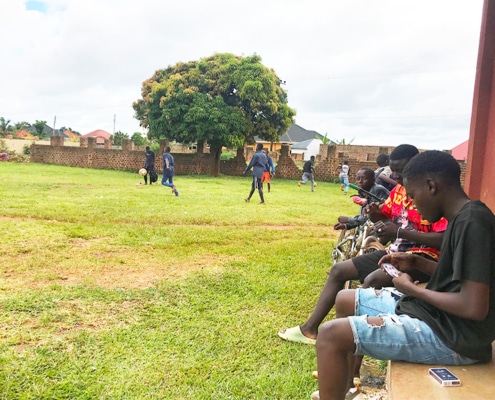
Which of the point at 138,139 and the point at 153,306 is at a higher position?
the point at 138,139

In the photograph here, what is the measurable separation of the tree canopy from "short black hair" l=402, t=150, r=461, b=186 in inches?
754

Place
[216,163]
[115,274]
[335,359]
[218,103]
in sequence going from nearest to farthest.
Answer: [335,359] < [115,274] < [218,103] < [216,163]

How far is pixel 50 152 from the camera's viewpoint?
92.5 feet

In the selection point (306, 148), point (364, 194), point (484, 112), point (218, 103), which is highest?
point (218, 103)

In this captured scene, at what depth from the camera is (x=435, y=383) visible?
1761mm

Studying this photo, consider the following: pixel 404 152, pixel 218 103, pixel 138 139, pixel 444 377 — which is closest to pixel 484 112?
pixel 404 152

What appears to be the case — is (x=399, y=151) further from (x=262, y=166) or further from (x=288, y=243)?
(x=262, y=166)

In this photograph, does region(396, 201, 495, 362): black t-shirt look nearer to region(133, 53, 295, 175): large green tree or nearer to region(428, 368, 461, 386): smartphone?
region(428, 368, 461, 386): smartphone

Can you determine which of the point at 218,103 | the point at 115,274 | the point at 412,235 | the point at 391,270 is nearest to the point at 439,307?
the point at 391,270

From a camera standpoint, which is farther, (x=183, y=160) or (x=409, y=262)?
(x=183, y=160)

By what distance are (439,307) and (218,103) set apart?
20556mm

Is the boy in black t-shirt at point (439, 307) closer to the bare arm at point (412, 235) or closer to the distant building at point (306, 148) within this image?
the bare arm at point (412, 235)

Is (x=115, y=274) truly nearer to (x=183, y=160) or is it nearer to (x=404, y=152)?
(x=404, y=152)

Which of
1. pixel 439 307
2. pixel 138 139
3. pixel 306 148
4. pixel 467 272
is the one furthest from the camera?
pixel 306 148
